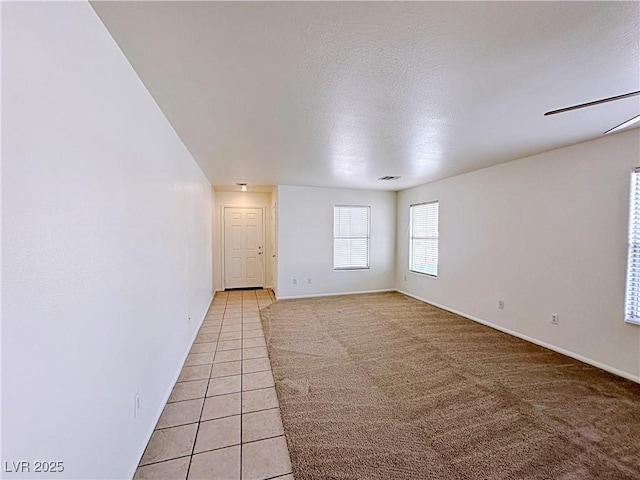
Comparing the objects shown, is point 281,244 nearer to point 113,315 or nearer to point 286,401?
point 286,401

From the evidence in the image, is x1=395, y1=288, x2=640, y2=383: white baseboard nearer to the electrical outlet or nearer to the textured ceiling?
the textured ceiling

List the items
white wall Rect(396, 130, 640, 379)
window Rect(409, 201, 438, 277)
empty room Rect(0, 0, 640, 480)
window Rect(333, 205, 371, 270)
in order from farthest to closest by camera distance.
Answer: window Rect(333, 205, 371, 270), window Rect(409, 201, 438, 277), white wall Rect(396, 130, 640, 379), empty room Rect(0, 0, 640, 480)

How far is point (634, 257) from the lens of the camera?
8.79 ft

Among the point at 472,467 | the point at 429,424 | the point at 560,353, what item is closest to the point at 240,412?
the point at 429,424

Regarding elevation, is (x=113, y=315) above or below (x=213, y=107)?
below

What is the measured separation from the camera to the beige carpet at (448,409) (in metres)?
1.69

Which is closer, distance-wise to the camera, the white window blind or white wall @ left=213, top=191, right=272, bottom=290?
the white window blind

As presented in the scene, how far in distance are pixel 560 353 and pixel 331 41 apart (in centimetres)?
392

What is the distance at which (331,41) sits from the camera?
1.40 metres

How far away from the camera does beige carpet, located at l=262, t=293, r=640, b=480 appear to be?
1.69 m

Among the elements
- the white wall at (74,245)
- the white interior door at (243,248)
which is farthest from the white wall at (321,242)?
the white wall at (74,245)

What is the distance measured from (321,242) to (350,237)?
708mm

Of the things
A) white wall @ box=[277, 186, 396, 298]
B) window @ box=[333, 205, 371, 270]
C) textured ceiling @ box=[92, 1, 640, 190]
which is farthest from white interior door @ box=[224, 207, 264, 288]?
textured ceiling @ box=[92, 1, 640, 190]

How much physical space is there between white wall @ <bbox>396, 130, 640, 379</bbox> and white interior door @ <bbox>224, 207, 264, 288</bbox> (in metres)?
4.32
